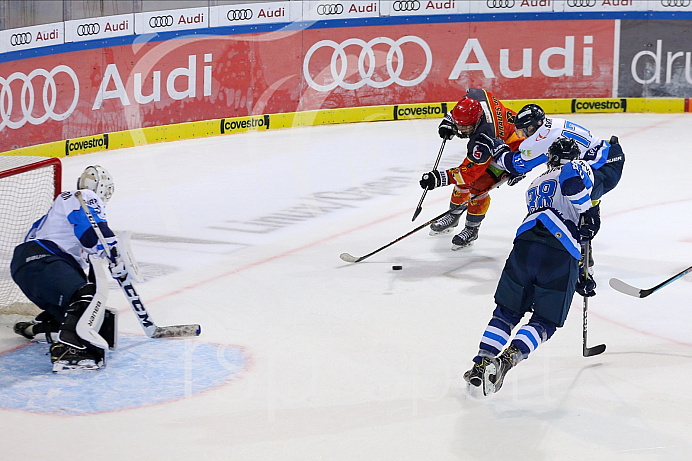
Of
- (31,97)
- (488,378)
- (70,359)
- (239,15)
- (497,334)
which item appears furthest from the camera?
(239,15)

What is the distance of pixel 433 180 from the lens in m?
5.68

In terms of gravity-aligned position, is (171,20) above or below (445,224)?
above

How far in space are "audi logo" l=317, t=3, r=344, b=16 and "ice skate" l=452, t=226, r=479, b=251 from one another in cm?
517

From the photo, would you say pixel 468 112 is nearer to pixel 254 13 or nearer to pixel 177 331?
pixel 177 331

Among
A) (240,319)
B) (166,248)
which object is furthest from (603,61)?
(240,319)

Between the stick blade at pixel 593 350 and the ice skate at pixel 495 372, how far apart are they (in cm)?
65

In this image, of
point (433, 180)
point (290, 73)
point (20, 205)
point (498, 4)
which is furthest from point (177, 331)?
point (498, 4)

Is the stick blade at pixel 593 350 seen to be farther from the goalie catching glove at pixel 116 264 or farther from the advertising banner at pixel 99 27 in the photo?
the advertising banner at pixel 99 27

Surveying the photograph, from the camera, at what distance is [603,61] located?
11188 millimetres

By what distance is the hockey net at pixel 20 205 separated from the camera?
457cm

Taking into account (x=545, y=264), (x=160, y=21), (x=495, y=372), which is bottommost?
(x=495, y=372)

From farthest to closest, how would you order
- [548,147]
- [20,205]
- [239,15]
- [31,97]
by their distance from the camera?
[239,15]
[31,97]
[20,205]
[548,147]

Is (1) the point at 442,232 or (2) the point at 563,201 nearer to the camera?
(2) the point at 563,201

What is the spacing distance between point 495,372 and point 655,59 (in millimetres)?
8752
